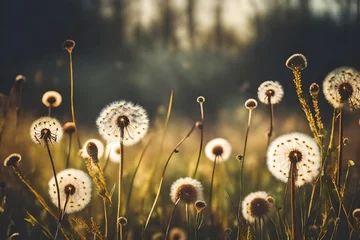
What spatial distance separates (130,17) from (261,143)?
7296mm

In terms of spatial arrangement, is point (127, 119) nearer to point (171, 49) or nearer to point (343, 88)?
point (343, 88)

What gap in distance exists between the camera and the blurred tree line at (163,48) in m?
8.16

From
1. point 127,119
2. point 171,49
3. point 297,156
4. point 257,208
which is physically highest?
point 171,49

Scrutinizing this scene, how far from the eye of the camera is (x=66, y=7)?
11141 millimetres

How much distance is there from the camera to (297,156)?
1.74m

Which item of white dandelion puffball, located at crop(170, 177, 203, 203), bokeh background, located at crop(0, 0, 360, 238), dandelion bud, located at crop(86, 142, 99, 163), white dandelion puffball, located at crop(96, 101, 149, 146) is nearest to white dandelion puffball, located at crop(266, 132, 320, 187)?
white dandelion puffball, located at crop(170, 177, 203, 203)

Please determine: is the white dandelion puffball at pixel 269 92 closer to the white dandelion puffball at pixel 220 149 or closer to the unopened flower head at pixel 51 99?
the white dandelion puffball at pixel 220 149

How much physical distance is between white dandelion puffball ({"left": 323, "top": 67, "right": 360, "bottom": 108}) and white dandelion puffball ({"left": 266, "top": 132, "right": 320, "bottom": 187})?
183mm

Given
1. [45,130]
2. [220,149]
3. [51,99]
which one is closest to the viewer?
[45,130]

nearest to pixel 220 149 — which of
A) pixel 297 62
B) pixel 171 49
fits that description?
pixel 297 62

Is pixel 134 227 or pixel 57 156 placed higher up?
pixel 57 156

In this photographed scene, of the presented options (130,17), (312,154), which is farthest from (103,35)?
(312,154)

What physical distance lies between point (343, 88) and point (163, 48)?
8.61m

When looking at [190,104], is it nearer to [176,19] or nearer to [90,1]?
[176,19]
